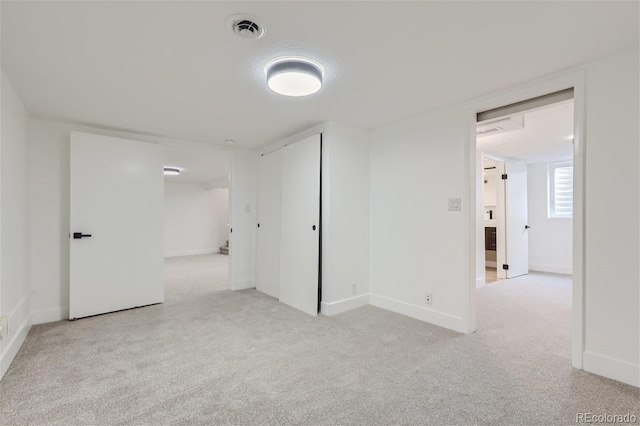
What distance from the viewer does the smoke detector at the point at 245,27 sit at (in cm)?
156

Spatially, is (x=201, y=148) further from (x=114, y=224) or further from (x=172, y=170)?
(x=172, y=170)

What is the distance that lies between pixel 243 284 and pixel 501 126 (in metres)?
4.14

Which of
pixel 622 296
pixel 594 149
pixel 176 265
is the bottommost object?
pixel 176 265

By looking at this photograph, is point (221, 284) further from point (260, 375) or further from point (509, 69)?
point (509, 69)

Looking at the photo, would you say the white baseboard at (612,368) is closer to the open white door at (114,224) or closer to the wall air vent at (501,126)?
the wall air vent at (501,126)

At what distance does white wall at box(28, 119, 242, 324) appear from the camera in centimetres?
309

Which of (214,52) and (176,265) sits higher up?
(214,52)

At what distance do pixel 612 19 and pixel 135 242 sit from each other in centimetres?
456

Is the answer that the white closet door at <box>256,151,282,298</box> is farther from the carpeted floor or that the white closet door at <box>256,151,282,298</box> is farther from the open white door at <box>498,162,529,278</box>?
the open white door at <box>498,162,529,278</box>

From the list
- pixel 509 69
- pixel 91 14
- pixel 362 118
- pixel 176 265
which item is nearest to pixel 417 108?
pixel 362 118

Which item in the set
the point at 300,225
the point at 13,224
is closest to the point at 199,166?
the point at 300,225

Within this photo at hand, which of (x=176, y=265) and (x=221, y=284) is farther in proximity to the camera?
(x=176, y=265)

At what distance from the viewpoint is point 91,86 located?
237 cm

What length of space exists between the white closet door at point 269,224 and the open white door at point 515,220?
13.5 ft
